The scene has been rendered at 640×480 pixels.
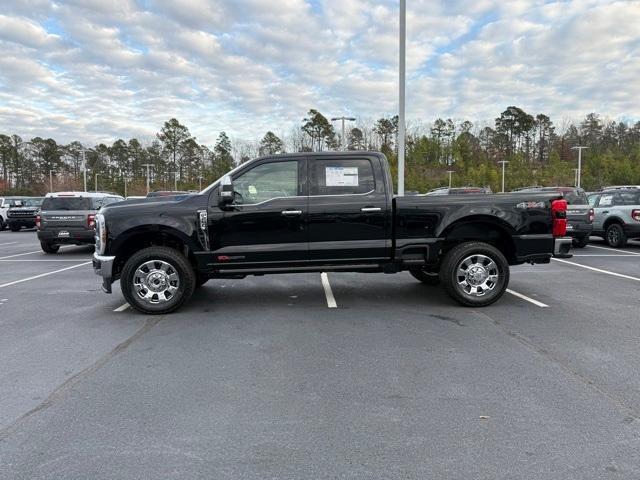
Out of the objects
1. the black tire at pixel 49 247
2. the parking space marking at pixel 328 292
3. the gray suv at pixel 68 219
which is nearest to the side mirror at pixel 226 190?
the parking space marking at pixel 328 292

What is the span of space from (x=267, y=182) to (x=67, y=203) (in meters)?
9.38

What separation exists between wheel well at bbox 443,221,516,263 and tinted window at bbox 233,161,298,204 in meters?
2.31

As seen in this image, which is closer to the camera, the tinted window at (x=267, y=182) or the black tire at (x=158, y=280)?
the black tire at (x=158, y=280)

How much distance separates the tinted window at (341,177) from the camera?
260 inches

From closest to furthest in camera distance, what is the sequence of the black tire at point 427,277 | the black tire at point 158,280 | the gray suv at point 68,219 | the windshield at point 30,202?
the black tire at point 158,280 → the black tire at point 427,277 → the gray suv at point 68,219 → the windshield at point 30,202

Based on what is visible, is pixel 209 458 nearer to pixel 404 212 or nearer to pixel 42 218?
pixel 404 212

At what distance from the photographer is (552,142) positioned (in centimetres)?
8269

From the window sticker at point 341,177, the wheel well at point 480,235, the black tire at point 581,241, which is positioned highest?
the window sticker at point 341,177

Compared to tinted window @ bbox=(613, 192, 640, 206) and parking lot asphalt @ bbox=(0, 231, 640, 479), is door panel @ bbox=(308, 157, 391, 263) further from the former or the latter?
tinted window @ bbox=(613, 192, 640, 206)

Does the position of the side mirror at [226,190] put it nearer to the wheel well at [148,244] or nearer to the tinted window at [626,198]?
the wheel well at [148,244]

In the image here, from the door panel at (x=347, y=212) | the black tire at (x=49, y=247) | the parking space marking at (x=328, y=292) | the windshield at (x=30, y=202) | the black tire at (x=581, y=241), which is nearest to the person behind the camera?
the door panel at (x=347, y=212)

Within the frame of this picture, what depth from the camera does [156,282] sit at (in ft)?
21.2

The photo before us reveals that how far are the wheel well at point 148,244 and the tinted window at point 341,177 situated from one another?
196cm

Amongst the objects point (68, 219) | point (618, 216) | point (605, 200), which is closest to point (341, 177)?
point (68, 219)
